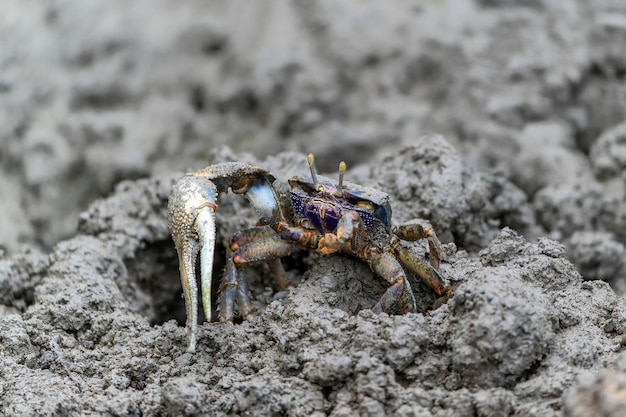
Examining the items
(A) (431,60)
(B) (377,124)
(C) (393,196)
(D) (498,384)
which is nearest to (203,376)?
(D) (498,384)

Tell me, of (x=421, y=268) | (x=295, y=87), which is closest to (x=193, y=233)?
(x=421, y=268)

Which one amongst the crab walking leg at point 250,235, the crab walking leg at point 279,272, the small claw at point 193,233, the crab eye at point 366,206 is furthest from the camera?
the crab walking leg at point 279,272

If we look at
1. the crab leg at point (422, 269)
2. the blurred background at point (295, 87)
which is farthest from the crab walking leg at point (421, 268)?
the blurred background at point (295, 87)

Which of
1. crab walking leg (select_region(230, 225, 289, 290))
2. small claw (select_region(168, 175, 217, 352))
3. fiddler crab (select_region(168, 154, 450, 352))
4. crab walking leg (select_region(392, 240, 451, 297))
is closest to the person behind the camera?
small claw (select_region(168, 175, 217, 352))

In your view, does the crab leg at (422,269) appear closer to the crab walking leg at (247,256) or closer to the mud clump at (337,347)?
the mud clump at (337,347)

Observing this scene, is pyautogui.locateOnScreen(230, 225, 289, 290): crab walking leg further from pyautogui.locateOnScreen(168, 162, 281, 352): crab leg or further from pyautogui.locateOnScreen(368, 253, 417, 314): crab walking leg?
pyautogui.locateOnScreen(368, 253, 417, 314): crab walking leg

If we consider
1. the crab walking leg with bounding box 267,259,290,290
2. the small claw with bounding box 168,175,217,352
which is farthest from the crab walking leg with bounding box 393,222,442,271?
the small claw with bounding box 168,175,217,352

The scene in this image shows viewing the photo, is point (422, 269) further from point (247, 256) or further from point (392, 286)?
point (247, 256)
